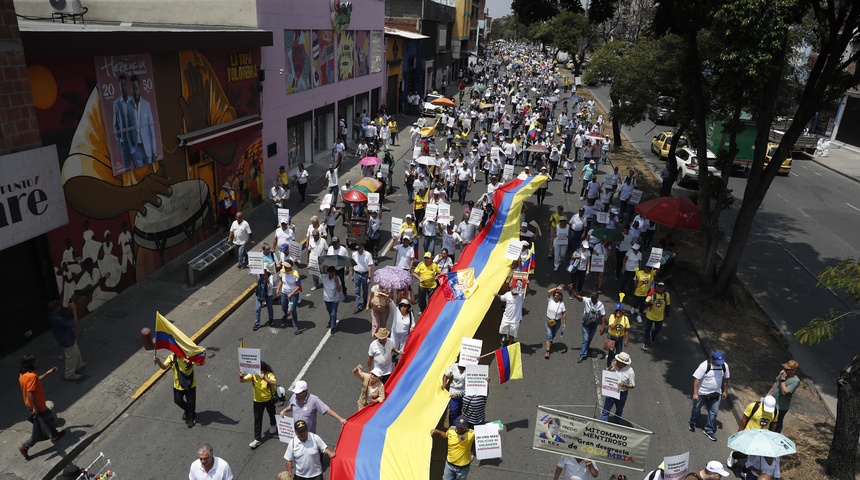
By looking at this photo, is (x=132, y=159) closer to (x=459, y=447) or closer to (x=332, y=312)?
(x=332, y=312)

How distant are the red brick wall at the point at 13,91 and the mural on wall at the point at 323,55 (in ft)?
53.4

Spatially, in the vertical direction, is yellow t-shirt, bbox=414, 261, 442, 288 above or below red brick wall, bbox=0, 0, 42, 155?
below

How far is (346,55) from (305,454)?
26894 mm

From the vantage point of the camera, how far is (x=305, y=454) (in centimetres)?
759


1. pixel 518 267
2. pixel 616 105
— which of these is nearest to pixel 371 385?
pixel 518 267

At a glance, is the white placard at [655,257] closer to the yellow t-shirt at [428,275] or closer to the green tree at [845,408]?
the green tree at [845,408]

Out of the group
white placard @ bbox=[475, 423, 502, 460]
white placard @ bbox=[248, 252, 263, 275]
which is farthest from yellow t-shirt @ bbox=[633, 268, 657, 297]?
white placard @ bbox=[248, 252, 263, 275]

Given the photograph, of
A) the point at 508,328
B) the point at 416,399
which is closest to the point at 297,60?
the point at 508,328

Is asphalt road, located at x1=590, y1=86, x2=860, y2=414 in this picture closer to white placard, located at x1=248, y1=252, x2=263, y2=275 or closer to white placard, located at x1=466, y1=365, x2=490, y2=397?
white placard, located at x1=466, y1=365, x2=490, y2=397

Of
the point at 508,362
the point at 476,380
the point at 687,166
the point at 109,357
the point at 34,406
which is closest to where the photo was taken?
the point at 34,406

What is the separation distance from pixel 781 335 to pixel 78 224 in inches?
633

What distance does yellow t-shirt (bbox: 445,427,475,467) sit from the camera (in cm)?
793

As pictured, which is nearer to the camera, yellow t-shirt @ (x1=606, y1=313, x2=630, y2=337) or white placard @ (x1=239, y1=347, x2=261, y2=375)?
white placard @ (x1=239, y1=347, x2=261, y2=375)

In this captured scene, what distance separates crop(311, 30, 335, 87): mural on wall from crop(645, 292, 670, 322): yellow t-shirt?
19.2 m
